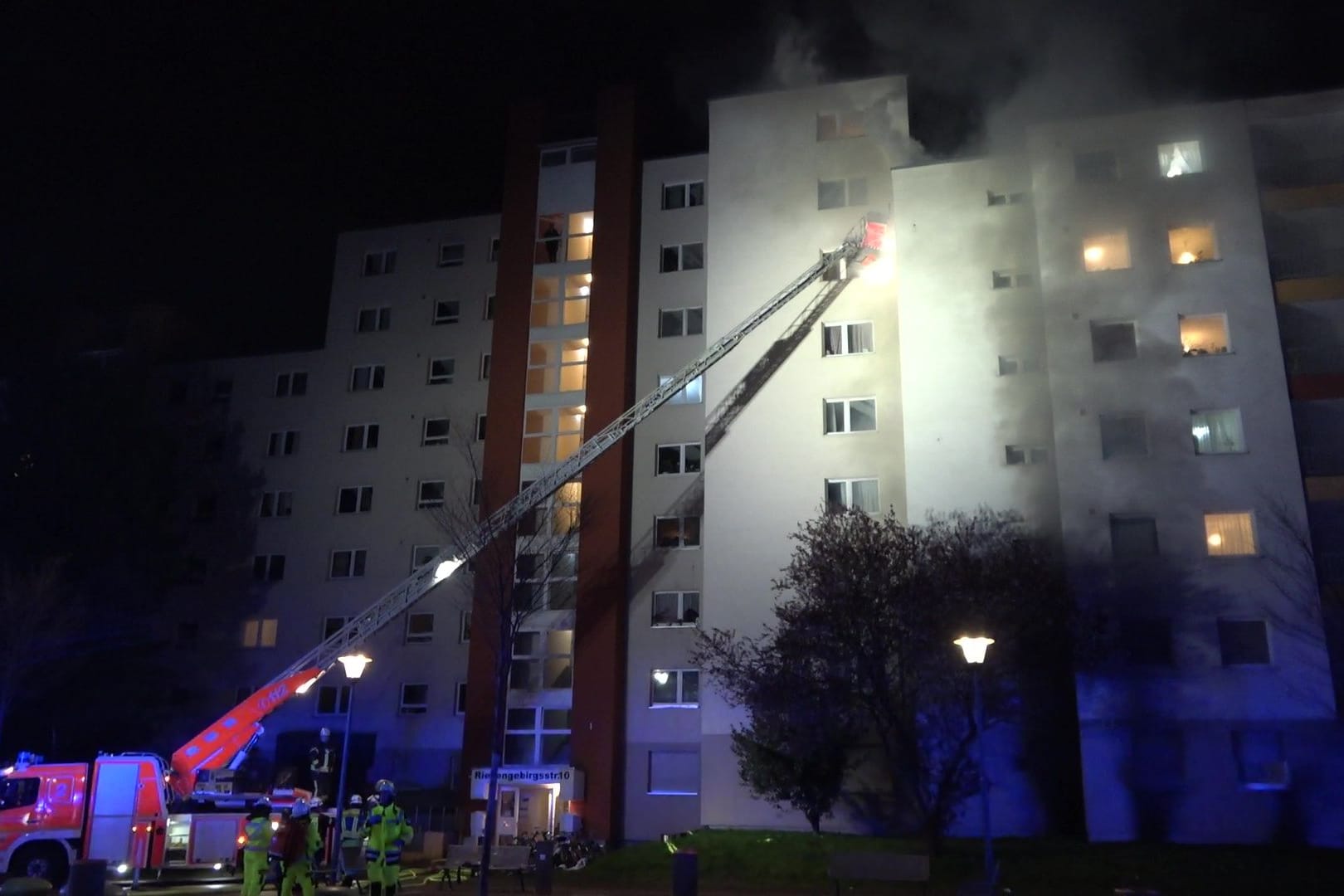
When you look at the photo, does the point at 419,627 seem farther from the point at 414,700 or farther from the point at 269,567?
the point at 269,567

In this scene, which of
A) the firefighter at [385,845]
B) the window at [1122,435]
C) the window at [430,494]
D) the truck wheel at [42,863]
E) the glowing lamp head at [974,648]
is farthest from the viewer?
the window at [430,494]

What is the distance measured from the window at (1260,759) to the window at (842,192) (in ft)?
66.9

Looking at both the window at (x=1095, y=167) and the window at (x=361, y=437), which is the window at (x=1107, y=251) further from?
the window at (x=361, y=437)

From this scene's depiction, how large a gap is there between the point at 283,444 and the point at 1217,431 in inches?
1332

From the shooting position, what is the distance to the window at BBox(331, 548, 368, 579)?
131ft

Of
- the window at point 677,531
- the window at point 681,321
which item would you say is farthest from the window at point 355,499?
the window at point 681,321

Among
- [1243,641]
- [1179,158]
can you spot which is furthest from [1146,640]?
[1179,158]

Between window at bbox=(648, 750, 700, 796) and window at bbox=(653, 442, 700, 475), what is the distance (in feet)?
30.9

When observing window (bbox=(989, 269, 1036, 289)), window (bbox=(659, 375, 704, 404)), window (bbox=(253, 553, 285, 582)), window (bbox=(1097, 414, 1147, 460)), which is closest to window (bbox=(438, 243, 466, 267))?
window (bbox=(659, 375, 704, 404))

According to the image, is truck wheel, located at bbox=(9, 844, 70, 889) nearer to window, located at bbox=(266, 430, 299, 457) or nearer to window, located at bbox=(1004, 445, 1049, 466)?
window, located at bbox=(266, 430, 299, 457)

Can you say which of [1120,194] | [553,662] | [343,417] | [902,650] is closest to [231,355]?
[343,417]

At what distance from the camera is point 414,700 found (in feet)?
123

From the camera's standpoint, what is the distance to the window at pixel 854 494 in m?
33.9

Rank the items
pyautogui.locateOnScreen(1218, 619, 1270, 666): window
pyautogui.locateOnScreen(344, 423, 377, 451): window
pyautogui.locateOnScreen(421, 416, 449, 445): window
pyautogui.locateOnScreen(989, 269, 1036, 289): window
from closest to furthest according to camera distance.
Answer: pyautogui.locateOnScreen(1218, 619, 1270, 666): window, pyautogui.locateOnScreen(989, 269, 1036, 289): window, pyautogui.locateOnScreen(421, 416, 449, 445): window, pyautogui.locateOnScreen(344, 423, 377, 451): window
